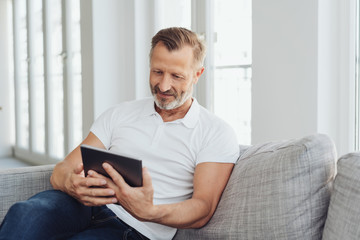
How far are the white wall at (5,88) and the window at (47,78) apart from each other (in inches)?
9.5

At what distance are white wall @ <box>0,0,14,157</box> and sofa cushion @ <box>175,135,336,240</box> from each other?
5443 millimetres

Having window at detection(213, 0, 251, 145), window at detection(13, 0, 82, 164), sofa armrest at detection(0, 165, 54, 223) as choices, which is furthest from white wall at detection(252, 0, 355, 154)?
window at detection(13, 0, 82, 164)

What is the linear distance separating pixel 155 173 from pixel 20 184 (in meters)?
0.54

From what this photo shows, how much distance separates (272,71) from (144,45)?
1491 mm

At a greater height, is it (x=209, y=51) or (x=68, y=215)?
(x=209, y=51)

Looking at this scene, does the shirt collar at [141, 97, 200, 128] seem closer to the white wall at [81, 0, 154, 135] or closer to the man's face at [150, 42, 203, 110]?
the man's face at [150, 42, 203, 110]

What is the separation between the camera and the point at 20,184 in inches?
65.2

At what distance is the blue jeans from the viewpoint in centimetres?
127

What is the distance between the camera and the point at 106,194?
1.36 metres

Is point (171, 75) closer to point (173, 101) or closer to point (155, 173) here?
point (173, 101)

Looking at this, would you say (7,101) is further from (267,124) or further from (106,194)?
(106,194)

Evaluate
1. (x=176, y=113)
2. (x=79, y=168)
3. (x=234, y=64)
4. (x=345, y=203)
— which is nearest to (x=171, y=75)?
(x=176, y=113)

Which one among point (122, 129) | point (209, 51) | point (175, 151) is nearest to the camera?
point (175, 151)

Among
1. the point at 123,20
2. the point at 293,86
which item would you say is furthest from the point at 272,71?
the point at 123,20
